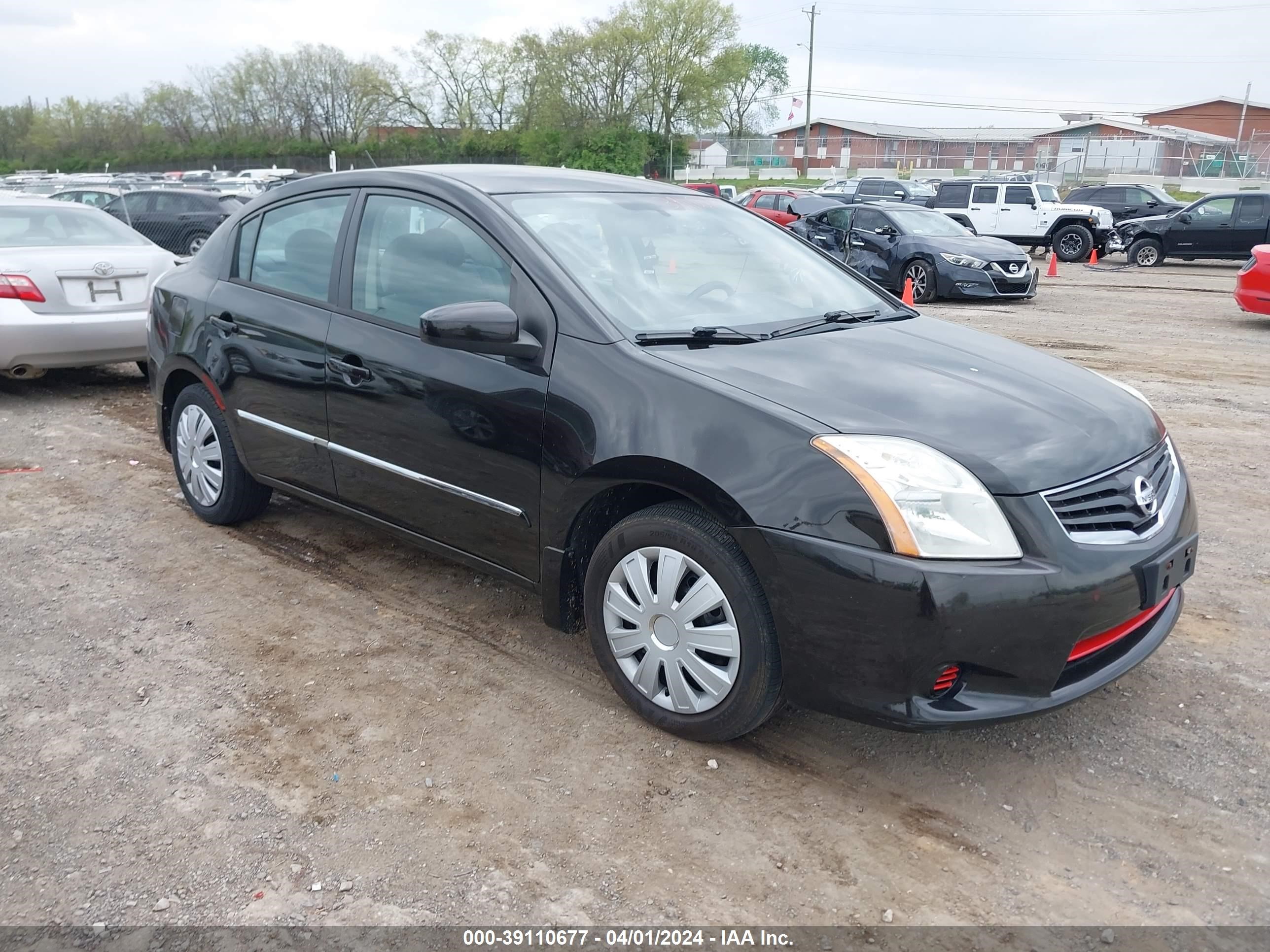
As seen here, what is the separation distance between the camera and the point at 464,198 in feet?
11.8

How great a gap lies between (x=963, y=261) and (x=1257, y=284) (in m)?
3.81

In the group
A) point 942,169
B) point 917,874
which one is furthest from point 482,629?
point 942,169

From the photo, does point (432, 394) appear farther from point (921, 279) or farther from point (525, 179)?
point (921, 279)

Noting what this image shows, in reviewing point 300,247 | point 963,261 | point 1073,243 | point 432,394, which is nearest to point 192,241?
point 963,261

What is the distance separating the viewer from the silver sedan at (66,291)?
7125mm

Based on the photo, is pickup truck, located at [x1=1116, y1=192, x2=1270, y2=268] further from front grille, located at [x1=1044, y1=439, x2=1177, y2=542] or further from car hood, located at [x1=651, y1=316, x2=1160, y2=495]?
front grille, located at [x1=1044, y1=439, x2=1177, y2=542]

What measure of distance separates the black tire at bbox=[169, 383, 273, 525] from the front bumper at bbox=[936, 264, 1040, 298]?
11620mm

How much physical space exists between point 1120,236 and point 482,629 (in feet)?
74.4

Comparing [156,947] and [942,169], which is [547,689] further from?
[942,169]

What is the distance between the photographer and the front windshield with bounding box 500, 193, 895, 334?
338cm

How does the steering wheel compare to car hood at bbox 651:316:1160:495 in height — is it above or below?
above

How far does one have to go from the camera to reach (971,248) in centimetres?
1468

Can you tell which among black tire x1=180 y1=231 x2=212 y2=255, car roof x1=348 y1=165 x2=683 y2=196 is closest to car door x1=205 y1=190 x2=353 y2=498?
car roof x1=348 y1=165 x2=683 y2=196

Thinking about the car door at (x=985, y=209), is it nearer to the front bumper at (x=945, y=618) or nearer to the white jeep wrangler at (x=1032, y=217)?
the white jeep wrangler at (x=1032, y=217)
